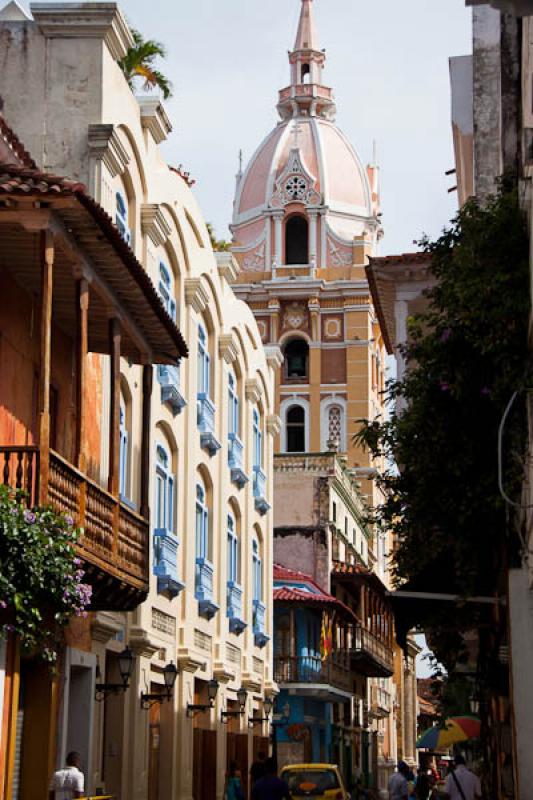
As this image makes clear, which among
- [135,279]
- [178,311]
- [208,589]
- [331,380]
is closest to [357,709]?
[331,380]

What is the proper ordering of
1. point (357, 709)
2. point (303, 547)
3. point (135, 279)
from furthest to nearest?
1. point (357, 709)
2. point (303, 547)
3. point (135, 279)

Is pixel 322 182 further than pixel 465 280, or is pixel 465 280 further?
pixel 322 182

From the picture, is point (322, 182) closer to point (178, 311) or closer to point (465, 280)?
point (178, 311)

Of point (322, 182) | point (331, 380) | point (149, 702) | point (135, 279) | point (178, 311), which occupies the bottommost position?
point (149, 702)

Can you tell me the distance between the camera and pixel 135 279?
54.2ft

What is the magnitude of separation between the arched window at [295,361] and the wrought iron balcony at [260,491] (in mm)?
38251

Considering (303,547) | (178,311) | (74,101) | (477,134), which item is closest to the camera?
(74,101)

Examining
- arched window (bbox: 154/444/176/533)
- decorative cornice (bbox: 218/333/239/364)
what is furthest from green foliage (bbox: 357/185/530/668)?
decorative cornice (bbox: 218/333/239/364)

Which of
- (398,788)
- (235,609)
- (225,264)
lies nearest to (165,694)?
(235,609)

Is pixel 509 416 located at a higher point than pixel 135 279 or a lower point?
lower

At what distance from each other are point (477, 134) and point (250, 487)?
46.0 ft

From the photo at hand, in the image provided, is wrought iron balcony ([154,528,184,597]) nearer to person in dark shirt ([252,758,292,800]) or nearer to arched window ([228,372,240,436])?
person in dark shirt ([252,758,292,800])

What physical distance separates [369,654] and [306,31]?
46815 mm

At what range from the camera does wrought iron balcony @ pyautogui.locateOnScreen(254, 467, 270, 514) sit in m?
35.2
